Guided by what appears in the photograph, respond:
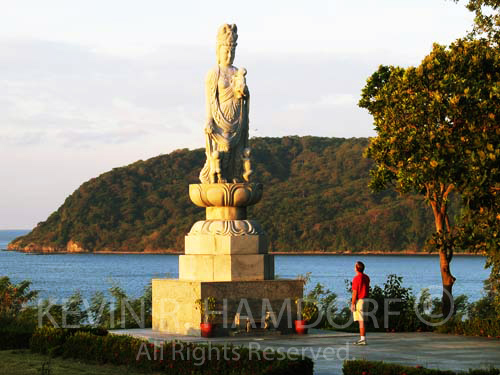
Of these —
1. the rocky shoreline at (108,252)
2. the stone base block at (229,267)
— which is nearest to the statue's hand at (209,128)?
the stone base block at (229,267)

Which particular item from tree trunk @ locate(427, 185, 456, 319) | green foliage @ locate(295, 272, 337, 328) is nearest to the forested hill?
green foliage @ locate(295, 272, 337, 328)

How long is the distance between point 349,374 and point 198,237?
7.73 m

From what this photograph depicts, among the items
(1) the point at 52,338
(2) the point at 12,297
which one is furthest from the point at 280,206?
(1) the point at 52,338

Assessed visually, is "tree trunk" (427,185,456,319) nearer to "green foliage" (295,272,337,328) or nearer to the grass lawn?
"green foliage" (295,272,337,328)

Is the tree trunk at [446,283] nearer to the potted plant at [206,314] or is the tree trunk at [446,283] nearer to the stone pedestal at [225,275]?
the stone pedestal at [225,275]

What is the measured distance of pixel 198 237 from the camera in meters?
22.4

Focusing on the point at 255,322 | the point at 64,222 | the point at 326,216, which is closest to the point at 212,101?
the point at 255,322

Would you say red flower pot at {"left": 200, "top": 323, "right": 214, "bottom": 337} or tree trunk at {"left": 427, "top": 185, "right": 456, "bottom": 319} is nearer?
red flower pot at {"left": 200, "top": 323, "right": 214, "bottom": 337}

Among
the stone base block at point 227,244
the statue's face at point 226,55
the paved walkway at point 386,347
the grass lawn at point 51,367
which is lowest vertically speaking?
the grass lawn at point 51,367

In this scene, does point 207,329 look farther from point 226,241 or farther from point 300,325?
point 300,325

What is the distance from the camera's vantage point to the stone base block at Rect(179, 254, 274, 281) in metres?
21.9

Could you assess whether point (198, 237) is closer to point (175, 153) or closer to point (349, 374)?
point (349, 374)

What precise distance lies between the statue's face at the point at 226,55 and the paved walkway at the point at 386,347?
22.3 feet

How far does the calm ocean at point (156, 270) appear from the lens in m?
100
